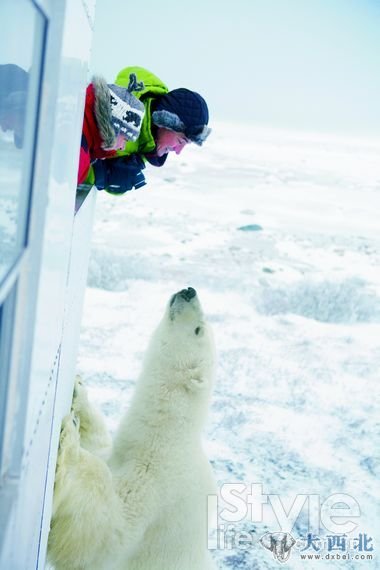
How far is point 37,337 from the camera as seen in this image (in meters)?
1.15

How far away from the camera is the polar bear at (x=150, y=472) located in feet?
7.20

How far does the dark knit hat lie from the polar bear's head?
75cm

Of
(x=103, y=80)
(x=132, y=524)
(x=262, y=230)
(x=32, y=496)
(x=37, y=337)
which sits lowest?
(x=262, y=230)

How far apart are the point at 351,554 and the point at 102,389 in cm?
237

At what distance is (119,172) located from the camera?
8.75 ft

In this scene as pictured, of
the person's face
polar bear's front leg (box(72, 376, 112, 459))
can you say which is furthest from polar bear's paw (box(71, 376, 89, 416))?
the person's face

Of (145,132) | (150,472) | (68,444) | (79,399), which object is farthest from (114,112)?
(150,472)

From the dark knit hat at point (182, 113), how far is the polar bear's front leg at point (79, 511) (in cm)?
117

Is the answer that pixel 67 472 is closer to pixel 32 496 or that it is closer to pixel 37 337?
pixel 32 496

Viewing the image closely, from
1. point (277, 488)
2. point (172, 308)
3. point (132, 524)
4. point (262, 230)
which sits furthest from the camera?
point (262, 230)

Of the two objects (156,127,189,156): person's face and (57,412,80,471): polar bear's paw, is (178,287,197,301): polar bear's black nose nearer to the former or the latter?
(156,127,189,156): person's face

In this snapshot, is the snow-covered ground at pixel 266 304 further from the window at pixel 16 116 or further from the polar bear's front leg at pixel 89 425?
the window at pixel 16 116

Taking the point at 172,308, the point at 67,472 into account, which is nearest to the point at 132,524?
the point at 67,472

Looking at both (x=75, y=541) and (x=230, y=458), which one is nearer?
(x=75, y=541)
